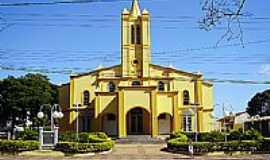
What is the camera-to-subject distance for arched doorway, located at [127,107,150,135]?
5003cm

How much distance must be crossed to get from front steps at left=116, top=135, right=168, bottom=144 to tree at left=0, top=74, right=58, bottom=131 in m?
24.4

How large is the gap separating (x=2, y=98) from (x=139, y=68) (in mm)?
23951

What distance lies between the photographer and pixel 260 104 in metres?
90.1

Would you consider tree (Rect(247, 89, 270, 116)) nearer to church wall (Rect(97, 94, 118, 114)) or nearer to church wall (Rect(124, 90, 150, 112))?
church wall (Rect(124, 90, 150, 112))

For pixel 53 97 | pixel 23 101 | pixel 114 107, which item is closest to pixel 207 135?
pixel 114 107

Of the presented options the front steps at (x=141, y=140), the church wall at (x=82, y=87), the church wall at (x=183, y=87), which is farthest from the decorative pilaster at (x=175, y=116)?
the church wall at (x=82, y=87)

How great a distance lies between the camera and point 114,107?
164 feet

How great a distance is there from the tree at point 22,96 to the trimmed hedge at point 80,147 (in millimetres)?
34946

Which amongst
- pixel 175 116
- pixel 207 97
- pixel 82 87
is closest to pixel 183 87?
pixel 207 97

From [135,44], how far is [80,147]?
24.5 meters

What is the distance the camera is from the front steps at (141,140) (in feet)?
146

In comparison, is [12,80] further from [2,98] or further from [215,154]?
[215,154]

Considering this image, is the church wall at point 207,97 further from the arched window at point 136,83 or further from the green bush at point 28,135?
the green bush at point 28,135

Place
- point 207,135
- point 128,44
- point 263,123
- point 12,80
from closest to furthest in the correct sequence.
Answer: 1. point 207,135
2. point 128,44
3. point 263,123
4. point 12,80
